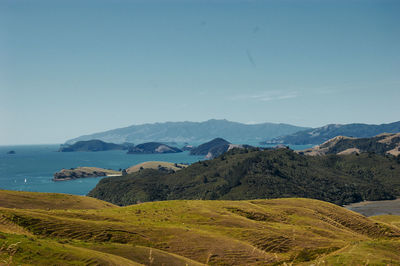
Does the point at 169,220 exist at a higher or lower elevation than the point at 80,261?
lower

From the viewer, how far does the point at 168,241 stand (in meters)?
58.0

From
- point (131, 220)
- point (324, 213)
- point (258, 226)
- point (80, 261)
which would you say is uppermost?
point (80, 261)

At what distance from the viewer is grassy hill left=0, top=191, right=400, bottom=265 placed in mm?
37344

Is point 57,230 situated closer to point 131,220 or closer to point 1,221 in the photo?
point 1,221

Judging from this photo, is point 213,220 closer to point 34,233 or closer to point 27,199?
point 34,233

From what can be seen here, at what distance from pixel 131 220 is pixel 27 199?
39.6 meters

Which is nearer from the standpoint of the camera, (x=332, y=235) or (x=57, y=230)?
(x=57, y=230)

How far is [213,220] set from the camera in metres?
81.9

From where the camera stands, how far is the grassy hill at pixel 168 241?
37344mm

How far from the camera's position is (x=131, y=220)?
71.4 meters

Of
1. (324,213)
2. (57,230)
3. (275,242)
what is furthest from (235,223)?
(324,213)

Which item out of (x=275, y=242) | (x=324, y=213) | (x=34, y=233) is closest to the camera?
(x=34, y=233)

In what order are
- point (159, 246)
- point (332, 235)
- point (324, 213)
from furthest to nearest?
point (324, 213) → point (332, 235) → point (159, 246)

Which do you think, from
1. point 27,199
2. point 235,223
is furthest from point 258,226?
point 27,199
